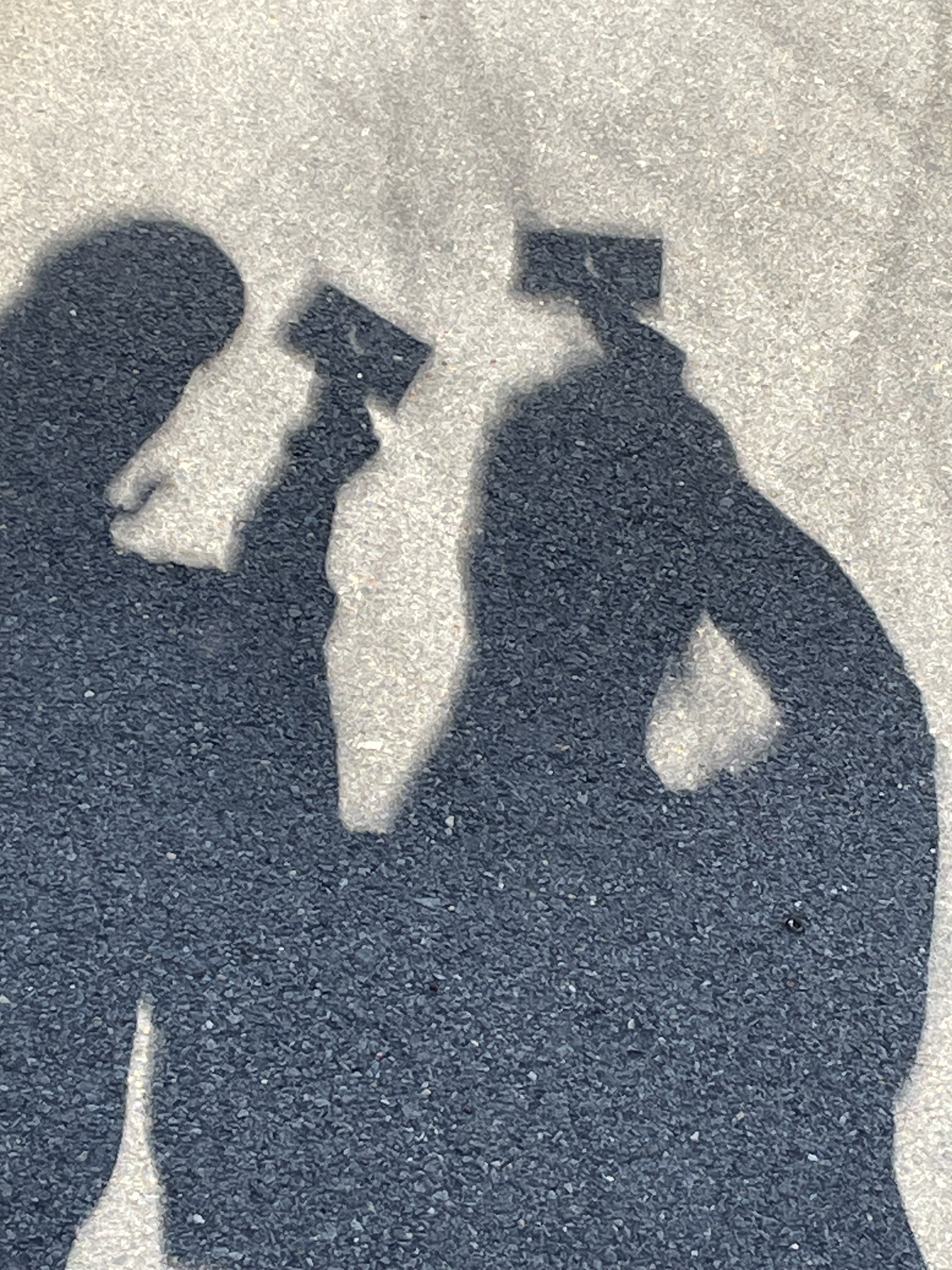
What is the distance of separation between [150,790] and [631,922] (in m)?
1.04

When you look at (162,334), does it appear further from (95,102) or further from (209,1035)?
(209,1035)

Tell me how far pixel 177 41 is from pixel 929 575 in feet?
7.26

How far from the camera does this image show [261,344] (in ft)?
8.45

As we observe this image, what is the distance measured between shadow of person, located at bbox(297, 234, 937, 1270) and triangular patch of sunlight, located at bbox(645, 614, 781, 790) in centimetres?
3

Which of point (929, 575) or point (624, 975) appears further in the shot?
point (929, 575)

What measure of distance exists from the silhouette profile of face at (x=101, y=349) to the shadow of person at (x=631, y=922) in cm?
76

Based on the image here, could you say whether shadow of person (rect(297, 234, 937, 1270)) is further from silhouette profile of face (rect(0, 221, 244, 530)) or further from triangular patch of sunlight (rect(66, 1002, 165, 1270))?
silhouette profile of face (rect(0, 221, 244, 530))

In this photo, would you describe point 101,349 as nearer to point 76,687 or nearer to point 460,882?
point 76,687

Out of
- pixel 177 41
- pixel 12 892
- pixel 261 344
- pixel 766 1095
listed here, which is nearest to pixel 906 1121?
pixel 766 1095

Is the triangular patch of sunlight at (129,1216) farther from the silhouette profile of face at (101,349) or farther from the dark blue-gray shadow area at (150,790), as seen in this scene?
the silhouette profile of face at (101,349)

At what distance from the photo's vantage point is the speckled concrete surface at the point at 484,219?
8.14 feet

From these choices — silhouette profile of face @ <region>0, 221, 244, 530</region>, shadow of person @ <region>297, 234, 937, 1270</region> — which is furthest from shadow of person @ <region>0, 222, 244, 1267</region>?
shadow of person @ <region>297, 234, 937, 1270</region>

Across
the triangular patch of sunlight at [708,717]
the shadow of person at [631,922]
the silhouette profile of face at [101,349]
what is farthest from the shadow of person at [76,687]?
the triangular patch of sunlight at [708,717]

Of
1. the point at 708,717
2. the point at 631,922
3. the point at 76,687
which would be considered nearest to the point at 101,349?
the point at 76,687
